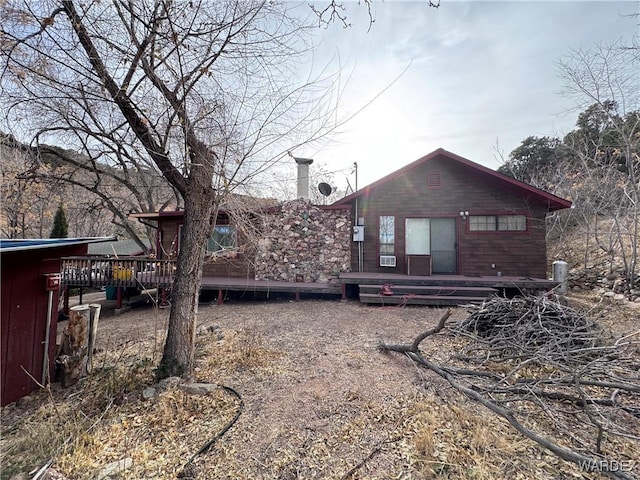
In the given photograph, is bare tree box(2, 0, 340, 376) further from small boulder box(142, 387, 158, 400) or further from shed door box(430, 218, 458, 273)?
shed door box(430, 218, 458, 273)

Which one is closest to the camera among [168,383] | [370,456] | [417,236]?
[370,456]

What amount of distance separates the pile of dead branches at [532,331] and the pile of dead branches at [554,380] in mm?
12

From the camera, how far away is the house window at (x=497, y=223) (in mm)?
7906

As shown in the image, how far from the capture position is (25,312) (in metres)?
3.20

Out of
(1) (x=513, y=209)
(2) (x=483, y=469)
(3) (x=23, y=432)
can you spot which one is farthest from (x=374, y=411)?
(1) (x=513, y=209)

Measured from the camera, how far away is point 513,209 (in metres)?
7.95

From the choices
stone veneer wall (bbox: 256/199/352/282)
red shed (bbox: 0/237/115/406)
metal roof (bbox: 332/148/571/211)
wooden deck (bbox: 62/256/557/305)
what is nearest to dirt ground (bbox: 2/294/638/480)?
red shed (bbox: 0/237/115/406)

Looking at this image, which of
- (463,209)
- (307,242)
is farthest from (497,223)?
(307,242)

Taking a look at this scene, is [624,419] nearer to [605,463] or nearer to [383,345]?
[605,463]

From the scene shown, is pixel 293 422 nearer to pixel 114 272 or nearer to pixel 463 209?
pixel 463 209

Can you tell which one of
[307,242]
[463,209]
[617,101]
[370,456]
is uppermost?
[617,101]

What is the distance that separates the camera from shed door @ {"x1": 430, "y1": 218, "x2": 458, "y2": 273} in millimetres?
8359

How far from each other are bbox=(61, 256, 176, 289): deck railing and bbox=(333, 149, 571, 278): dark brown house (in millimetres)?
5619

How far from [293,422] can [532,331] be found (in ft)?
11.4
